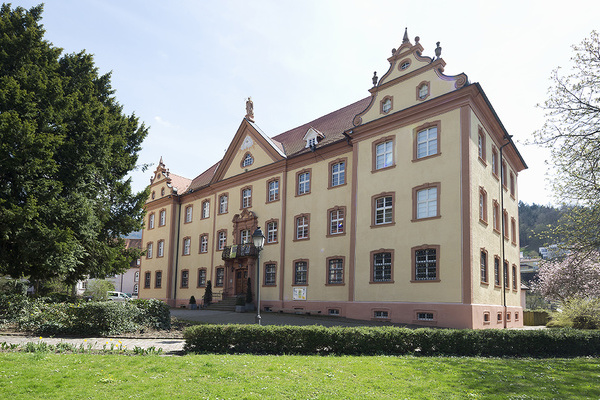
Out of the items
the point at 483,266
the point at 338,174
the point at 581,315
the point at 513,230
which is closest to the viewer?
the point at 483,266

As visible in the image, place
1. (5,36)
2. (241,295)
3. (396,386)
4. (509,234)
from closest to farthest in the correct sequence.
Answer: (396,386) < (5,36) < (509,234) < (241,295)

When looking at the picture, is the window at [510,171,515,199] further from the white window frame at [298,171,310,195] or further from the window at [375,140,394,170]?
the white window frame at [298,171,310,195]

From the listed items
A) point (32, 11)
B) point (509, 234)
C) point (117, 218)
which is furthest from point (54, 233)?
point (509, 234)

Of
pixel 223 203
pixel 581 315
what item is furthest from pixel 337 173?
pixel 581 315

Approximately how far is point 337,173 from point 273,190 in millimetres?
6290

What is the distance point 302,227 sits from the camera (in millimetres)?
29828

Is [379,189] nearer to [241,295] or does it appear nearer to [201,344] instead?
[241,295]

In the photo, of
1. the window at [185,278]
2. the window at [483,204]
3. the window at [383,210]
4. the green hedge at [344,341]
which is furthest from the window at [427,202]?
the window at [185,278]

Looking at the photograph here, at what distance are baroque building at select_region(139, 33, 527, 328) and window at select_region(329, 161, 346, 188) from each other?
72 millimetres

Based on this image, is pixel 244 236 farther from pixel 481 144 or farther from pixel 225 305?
pixel 481 144

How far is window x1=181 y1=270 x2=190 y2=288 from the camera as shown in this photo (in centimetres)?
3975

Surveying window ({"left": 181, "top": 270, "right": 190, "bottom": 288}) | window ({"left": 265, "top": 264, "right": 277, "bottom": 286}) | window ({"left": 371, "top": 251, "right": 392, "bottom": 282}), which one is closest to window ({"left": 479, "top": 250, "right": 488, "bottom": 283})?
window ({"left": 371, "top": 251, "right": 392, "bottom": 282})

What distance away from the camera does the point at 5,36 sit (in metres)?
17.9

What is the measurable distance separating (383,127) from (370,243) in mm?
6370
